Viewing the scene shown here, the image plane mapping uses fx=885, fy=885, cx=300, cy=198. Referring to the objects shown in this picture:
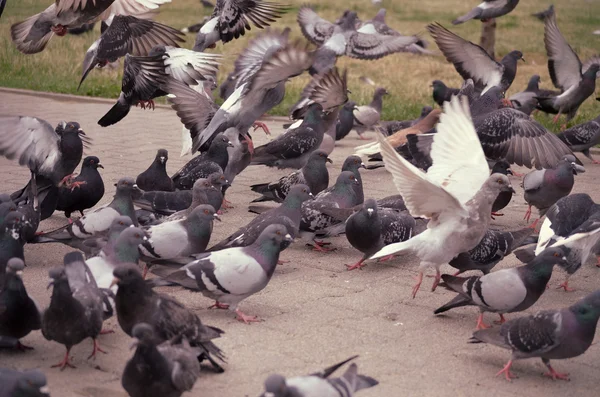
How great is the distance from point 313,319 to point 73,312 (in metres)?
1.40

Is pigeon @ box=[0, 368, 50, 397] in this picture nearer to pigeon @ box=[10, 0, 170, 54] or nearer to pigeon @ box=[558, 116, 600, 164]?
pigeon @ box=[10, 0, 170, 54]

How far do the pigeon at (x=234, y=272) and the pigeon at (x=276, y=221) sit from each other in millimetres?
541

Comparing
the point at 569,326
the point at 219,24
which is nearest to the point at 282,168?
the point at 219,24

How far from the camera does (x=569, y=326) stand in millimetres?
3945

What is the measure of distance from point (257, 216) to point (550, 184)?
2137 mm

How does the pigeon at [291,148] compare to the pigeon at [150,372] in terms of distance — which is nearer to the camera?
the pigeon at [150,372]

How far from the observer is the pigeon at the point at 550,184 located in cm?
635

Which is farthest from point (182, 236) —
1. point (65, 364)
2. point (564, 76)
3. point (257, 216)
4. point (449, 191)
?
point (564, 76)

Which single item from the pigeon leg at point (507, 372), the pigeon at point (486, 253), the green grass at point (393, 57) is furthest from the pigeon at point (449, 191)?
the green grass at point (393, 57)

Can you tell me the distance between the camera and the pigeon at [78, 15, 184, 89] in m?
7.52

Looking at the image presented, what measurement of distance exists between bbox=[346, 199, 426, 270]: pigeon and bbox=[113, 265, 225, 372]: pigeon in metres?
1.82

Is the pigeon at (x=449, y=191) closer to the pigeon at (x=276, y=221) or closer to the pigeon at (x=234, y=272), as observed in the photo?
the pigeon at (x=234, y=272)

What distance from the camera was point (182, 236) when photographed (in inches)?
203

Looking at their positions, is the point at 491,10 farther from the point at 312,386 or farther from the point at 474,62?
the point at 312,386
